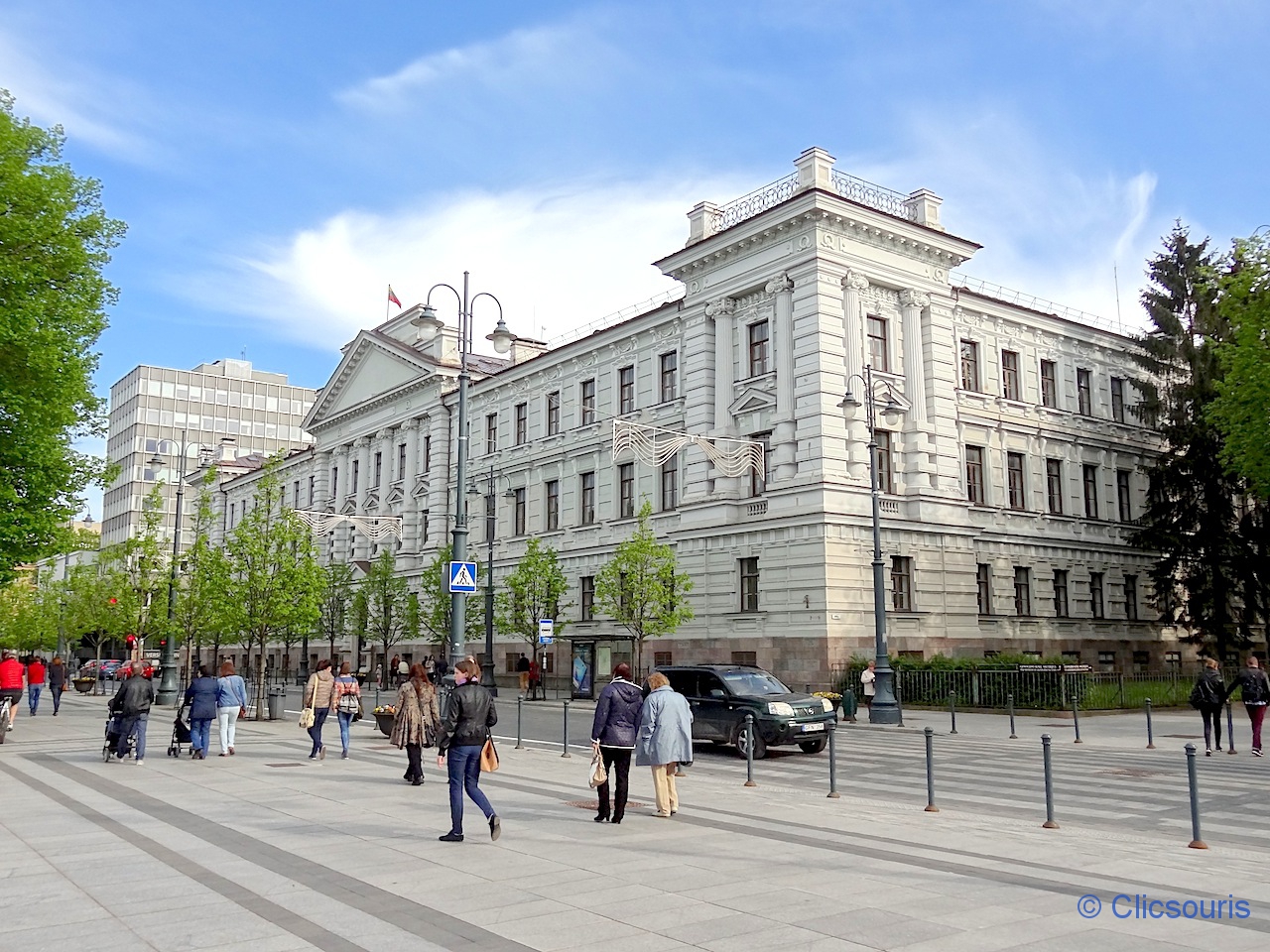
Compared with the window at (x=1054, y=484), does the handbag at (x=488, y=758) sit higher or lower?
lower

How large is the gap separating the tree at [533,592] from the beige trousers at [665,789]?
29.4m

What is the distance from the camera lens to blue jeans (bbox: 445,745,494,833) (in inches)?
405

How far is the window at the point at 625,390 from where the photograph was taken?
44.1 metres

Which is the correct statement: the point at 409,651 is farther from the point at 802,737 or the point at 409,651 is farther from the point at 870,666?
the point at 802,737

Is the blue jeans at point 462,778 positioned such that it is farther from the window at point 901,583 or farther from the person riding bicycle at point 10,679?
the window at point 901,583

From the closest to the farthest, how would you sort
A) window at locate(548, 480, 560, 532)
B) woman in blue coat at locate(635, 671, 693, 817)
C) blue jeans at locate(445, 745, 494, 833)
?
blue jeans at locate(445, 745, 494, 833) → woman in blue coat at locate(635, 671, 693, 817) → window at locate(548, 480, 560, 532)

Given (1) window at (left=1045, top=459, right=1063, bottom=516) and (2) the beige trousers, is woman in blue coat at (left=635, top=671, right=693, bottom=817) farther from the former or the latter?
(1) window at (left=1045, top=459, right=1063, bottom=516)

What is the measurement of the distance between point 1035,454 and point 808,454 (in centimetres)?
1252

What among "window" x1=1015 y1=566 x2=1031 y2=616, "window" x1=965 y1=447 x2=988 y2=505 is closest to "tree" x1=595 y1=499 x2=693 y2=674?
"window" x1=965 y1=447 x2=988 y2=505

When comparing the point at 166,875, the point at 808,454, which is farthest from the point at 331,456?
the point at 166,875

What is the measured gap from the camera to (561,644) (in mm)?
46438

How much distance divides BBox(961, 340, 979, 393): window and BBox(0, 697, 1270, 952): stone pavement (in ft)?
93.1

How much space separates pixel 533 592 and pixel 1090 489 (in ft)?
76.7

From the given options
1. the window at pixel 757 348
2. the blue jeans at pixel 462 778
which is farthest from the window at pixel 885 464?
the blue jeans at pixel 462 778
